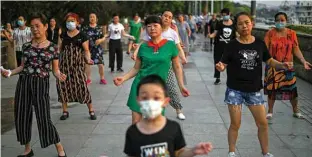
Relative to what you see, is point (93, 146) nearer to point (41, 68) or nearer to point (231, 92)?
point (41, 68)

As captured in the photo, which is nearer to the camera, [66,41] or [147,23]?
[147,23]

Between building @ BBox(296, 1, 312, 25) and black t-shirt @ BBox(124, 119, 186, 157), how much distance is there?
9931mm

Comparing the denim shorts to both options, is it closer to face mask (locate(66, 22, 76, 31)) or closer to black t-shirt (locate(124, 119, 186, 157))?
black t-shirt (locate(124, 119, 186, 157))

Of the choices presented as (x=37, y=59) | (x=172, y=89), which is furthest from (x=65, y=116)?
(x=37, y=59)

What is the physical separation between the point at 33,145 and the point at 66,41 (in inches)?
70.5

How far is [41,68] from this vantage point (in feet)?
16.3

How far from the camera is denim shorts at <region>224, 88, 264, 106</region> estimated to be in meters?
4.66

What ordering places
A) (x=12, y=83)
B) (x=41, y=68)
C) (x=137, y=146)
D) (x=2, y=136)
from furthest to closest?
(x=12, y=83) < (x=2, y=136) < (x=41, y=68) < (x=137, y=146)

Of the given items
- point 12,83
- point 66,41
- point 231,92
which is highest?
point 66,41

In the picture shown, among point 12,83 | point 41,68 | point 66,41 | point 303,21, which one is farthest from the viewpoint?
point 303,21

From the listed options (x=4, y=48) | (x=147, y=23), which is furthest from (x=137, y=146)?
(x=4, y=48)

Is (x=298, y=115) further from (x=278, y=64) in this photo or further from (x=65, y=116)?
(x=65, y=116)

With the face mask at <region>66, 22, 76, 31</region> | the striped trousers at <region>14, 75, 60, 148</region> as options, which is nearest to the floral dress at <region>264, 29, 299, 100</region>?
the face mask at <region>66, 22, 76, 31</region>

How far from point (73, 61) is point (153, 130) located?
415 cm
